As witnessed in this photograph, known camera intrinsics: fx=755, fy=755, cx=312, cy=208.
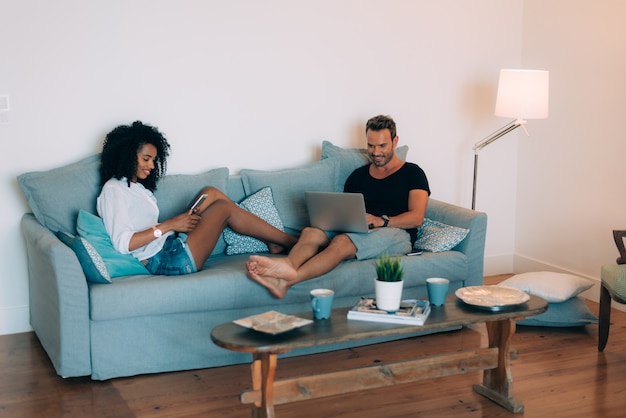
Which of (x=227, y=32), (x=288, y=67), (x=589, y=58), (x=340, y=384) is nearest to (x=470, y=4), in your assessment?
(x=589, y=58)

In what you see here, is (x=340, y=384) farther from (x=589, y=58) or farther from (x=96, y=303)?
(x=589, y=58)

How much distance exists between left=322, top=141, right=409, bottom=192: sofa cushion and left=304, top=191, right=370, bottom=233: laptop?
0.53 meters

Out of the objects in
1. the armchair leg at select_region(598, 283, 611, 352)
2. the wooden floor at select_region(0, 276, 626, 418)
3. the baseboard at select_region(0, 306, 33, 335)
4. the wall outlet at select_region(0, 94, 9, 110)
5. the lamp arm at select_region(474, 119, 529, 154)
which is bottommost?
the wooden floor at select_region(0, 276, 626, 418)

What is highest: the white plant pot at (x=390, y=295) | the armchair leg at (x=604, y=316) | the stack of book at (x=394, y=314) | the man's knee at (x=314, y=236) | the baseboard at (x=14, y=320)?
the man's knee at (x=314, y=236)

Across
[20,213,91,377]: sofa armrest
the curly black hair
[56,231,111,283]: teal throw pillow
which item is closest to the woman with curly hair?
the curly black hair

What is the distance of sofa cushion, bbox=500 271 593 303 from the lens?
4.12m

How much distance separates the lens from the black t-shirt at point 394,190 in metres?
4.31

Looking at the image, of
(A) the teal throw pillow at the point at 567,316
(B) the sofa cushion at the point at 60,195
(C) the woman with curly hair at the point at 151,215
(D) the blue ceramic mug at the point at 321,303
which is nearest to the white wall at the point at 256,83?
(B) the sofa cushion at the point at 60,195

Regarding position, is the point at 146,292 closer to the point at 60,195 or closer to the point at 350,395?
the point at 60,195

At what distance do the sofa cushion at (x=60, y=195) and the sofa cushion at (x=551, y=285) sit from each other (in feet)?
7.68

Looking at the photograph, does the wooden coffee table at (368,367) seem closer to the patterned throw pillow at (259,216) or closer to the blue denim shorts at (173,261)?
the blue denim shorts at (173,261)

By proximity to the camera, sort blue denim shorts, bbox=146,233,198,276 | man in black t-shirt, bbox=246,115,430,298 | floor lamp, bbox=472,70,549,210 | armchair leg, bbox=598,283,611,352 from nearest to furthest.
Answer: man in black t-shirt, bbox=246,115,430,298 < blue denim shorts, bbox=146,233,198,276 < armchair leg, bbox=598,283,611,352 < floor lamp, bbox=472,70,549,210

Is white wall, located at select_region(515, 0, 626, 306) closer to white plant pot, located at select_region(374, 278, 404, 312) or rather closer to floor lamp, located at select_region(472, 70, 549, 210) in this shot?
floor lamp, located at select_region(472, 70, 549, 210)

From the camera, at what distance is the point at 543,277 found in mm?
4262
